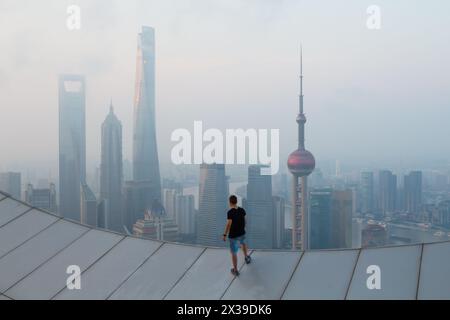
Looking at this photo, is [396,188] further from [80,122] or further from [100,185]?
[80,122]

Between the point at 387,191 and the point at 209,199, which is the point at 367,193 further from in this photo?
the point at 209,199

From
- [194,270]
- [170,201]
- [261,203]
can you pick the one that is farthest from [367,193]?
[194,270]

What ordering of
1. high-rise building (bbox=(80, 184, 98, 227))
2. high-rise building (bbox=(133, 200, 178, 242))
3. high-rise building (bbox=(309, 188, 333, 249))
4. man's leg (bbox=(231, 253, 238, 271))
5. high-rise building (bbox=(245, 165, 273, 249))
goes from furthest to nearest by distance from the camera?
high-rise building (bbox=(309, 188, 333, 249)), high-rise building (bbox=(80, 184, 98, 227)), high-rise building (bbox=(133, 200, 178, 242)), high-rise building (bbox=(245, 165, 273, 249)), man's leg (bbox=(231, 253, 238, 271))

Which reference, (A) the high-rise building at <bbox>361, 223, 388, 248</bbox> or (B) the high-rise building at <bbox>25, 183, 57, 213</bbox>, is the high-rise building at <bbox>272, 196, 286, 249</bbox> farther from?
A: (B) the high-rise building at <bbox>25, 183, 57, 213</bbox>

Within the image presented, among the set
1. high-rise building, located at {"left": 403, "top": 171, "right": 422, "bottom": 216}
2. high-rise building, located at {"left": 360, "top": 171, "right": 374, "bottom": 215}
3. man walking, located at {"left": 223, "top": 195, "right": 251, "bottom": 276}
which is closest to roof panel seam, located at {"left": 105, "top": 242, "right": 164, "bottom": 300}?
man walking, located at {"left": 223, "top": 195, "right": 251, "bottom": 276}

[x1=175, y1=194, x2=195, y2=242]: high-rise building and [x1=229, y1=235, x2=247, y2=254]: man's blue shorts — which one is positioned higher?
[x1=229, y1=235, x2=247, y2=254]: man's blue shorts

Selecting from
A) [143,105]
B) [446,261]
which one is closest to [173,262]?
[446,261]
